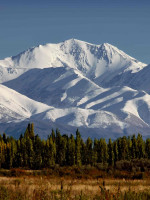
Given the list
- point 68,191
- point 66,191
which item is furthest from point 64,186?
point 66,191

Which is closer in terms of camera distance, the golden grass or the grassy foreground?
the grassy foreground

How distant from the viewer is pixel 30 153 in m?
136

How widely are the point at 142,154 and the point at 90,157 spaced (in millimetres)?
17505

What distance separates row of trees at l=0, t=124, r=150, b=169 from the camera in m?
134

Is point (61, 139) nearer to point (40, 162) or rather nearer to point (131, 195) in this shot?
point (40, 162)

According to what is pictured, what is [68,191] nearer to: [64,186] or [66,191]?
[66,191]

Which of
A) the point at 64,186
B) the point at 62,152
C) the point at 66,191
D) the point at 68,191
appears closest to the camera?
the point at 66,191

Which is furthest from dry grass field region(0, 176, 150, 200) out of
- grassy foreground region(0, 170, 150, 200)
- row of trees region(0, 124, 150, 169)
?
row of trees region(0, 124, 150, 169)

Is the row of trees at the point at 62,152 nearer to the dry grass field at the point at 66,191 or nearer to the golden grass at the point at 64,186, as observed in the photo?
the golden grass at the point at 64,186

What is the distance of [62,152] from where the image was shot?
143 meters

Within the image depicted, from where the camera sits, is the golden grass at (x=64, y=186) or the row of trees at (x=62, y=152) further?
the row of trees at (x=62, y=152)

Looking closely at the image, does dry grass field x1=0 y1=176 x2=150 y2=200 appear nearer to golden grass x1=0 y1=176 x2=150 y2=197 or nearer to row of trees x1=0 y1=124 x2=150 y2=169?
golden grass x1=0 y1=176 x2=150 y2=197

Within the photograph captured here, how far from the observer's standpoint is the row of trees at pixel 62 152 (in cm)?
13388

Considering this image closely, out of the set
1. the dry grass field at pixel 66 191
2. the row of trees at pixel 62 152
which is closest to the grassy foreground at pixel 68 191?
the dry grass field at pixel 66 191
